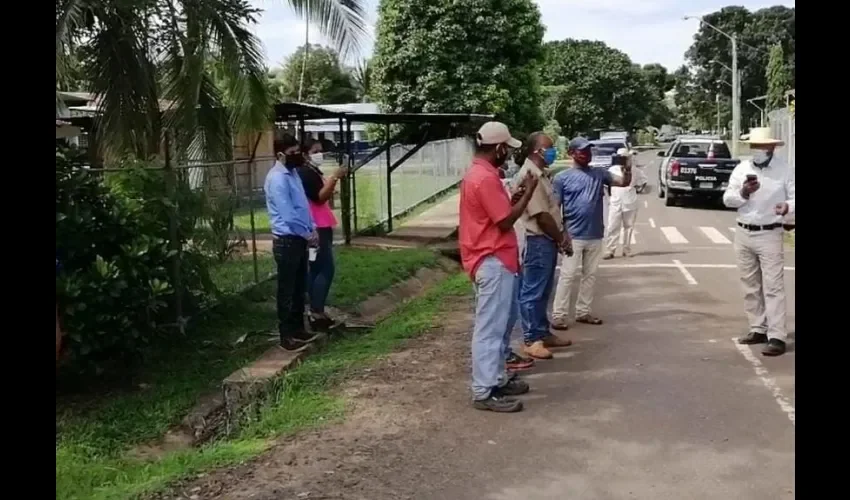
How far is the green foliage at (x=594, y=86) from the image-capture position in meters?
66.6

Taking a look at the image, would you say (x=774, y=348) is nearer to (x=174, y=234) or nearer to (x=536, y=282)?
(x=536, y=282)

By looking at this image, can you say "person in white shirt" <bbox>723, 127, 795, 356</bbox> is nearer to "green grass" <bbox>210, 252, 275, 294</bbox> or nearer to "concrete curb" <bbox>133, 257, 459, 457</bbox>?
"concrete curb" <bbox>133, 257, 459, 457</bbox>

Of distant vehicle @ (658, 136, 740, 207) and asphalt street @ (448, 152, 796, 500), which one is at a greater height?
distant vehicle @ (658, 136, 740, 207)

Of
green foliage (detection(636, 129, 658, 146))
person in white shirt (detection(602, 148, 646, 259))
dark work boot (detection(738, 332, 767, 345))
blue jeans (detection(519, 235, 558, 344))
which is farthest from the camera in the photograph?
green foliage (detection(636, 129, 658, 146))

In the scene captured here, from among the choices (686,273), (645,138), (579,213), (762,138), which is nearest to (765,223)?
(762,138)

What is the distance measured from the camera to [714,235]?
17.0 meters

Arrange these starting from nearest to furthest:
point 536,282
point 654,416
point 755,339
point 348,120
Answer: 1. point 654,416
2. point 536,282
3. point 755,339
4. point 348,120

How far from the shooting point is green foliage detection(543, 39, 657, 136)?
66562mm

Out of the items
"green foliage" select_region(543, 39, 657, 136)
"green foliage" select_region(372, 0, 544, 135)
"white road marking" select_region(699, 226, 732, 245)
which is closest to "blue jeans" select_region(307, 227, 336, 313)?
"white road marking" select_region(699, 226, 732, 245)

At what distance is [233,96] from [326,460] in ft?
17.0

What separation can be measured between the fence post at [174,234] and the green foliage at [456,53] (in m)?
18.8

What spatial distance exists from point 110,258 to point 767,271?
5217mm

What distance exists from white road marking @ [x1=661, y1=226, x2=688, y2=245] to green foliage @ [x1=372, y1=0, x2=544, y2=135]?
31.9ft
